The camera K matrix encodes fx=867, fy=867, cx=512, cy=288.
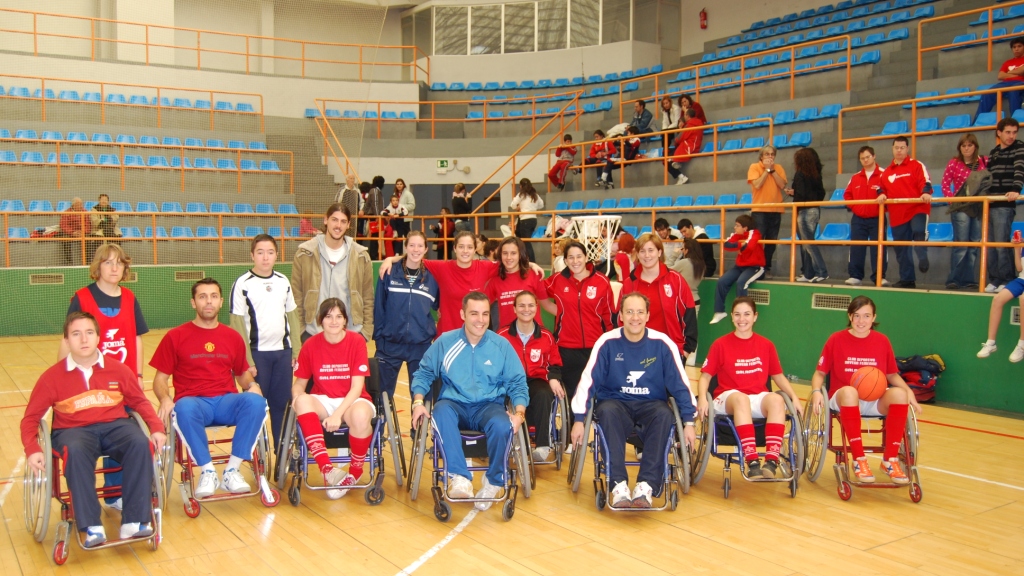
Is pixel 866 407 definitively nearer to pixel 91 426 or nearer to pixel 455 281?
pixel 455 281

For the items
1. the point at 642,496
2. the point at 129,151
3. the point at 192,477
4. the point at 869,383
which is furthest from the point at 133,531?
the point at 129,151

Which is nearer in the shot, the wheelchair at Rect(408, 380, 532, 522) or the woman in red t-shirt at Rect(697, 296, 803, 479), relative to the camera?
the wheelchair at Rect(408, 380, 532, 522)

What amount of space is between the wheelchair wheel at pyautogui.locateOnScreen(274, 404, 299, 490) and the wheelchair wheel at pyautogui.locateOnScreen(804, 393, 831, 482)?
2.80 m

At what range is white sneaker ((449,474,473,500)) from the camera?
13.9ft

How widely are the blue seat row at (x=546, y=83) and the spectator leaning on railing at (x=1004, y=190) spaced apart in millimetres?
10518

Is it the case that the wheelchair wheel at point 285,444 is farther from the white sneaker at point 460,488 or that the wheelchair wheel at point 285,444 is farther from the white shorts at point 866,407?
the white shorts at point 866,407

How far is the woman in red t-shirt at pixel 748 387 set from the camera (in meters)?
4.58

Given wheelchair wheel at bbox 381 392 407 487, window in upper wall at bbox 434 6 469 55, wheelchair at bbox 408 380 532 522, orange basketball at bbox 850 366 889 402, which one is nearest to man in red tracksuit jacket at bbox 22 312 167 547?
wheelchair wheel at bbox 381 392 407 487

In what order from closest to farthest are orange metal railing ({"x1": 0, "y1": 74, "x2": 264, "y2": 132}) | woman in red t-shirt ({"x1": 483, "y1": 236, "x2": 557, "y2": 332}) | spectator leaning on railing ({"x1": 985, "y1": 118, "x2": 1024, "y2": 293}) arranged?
1. woman in red t-shirt ({"x1": 483, "y1": 236, "x2": 557, "y2": 332})
2. spectator leaning on railing ({"x1": 985, "y1": 118, "x2": 1024, "y2": 293})
3. orange metal railing ({"x1": 0, "y1": 74, "x2": 264, "y2": 132})

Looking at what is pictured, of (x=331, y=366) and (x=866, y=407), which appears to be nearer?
(x=331, y=366)

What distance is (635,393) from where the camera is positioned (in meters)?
4.68

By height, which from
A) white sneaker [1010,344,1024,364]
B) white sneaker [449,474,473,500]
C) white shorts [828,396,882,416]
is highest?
white sneaker [1010,344,1024,364]

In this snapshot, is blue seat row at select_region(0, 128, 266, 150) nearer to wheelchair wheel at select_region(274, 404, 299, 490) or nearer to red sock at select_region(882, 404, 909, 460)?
wheelchair wheel at select_region(274, 404, 299, 490)

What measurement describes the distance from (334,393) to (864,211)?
5416mm
